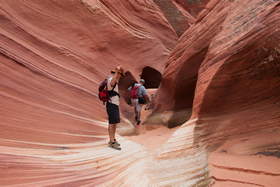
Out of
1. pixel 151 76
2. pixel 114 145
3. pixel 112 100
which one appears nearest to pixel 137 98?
pixel 112 100

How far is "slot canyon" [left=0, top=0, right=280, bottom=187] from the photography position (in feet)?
7.89

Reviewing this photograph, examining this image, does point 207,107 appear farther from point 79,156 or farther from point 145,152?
point 79,156

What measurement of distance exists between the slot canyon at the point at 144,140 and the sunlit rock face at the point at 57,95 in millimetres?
15

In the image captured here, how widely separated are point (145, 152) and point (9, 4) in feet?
9.81

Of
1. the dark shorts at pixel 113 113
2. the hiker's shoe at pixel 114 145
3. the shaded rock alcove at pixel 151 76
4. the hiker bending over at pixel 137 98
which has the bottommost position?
the hiker's shoe at pixel 114 145

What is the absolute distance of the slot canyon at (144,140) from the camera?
2.40 m

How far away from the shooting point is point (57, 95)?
366 centimetres

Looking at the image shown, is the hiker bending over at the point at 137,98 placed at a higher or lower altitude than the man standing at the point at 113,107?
higher

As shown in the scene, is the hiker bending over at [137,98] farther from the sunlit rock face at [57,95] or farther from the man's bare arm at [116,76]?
the man's bare arm at [116,76]

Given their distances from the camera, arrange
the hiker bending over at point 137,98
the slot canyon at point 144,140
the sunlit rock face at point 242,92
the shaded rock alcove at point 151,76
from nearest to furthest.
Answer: the slot canyon at point 144,140
the sunlit rock face at point 242,92
the hiker bending over at point 137,98
the shaded rock alcove at point 151,76

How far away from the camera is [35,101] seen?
3.20 m

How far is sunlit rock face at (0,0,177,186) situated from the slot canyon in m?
0.01

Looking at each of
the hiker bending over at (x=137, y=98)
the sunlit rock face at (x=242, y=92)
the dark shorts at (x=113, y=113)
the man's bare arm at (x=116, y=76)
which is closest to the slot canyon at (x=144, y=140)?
the sunlit rock face at (x=242, y=92)

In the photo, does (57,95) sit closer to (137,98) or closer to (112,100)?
(112,100)
